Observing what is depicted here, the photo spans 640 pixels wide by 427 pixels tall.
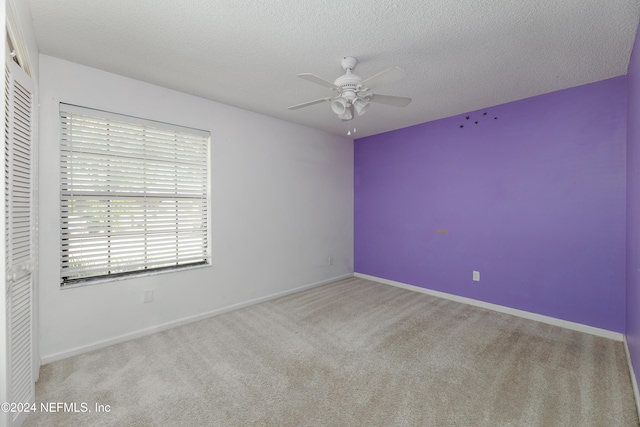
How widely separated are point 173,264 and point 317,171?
2.50m

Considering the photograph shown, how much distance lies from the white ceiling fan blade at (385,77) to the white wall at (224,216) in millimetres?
2083

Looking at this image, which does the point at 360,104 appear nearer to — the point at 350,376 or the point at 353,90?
the point at 353,90

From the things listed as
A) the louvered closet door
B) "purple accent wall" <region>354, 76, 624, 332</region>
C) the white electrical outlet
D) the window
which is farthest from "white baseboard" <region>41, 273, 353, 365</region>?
"purple accent wall" <region>354, 76, 624, 332</region>

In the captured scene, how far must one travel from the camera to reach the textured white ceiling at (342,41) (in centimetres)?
176

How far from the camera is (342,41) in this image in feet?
6.88

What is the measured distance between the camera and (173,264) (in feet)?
10.2

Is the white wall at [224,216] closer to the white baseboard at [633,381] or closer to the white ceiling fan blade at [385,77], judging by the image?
the white ceiling fan blade at [385,77]

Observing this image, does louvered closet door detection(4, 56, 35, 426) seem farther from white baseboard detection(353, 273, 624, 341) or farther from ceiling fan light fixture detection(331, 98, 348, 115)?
white baseboard detection(353, 273, 624, 341)

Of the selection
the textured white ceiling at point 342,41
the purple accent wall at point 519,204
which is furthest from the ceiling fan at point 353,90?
the purple accent wall at point 519,204

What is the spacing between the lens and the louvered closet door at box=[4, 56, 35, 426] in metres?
1.37

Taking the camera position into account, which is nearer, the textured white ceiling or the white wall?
the textured white ceiling

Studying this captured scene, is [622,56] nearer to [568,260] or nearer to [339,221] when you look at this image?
[568,260]

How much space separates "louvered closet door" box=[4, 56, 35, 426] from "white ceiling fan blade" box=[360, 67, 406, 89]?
6.51 feet

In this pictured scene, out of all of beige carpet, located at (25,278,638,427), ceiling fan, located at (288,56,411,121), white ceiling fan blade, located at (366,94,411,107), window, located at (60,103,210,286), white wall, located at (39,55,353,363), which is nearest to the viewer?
beige carpet, located at (25,278,638,427)
